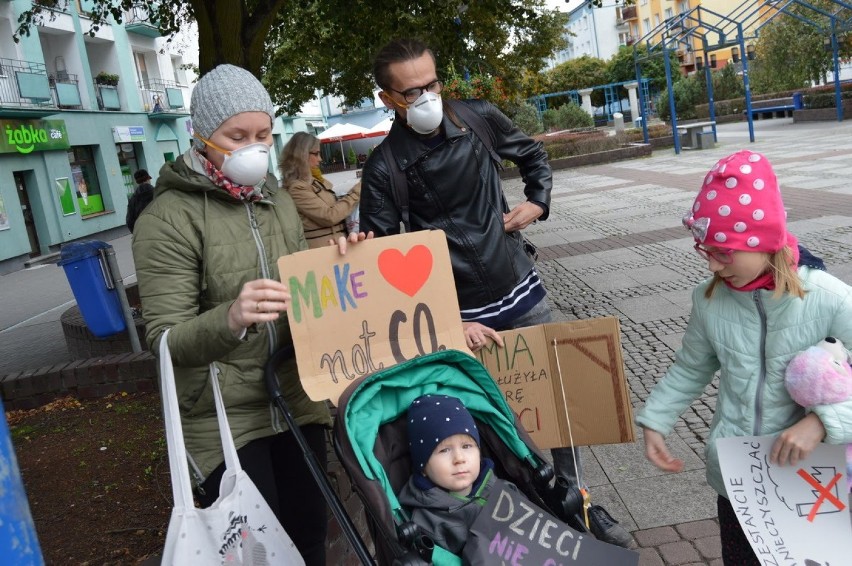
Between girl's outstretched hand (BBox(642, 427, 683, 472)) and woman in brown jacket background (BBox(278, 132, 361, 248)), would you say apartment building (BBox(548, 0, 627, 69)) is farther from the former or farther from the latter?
girl's outstretched hand (BBox(642, 427, 683, 472))

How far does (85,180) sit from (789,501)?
91.2 ft

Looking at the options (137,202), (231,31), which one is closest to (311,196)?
(231,31)

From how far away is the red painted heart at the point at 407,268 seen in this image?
2609 millimetres

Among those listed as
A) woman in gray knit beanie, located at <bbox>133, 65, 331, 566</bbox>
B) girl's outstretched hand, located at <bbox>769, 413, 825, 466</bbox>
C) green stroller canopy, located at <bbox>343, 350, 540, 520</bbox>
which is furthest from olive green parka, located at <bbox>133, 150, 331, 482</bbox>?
girl's outstretched hand, located at <bbox>769, 413, 825, 466</bbox>

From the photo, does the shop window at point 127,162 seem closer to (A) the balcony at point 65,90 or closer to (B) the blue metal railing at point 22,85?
(A) the balcony at point 65,90

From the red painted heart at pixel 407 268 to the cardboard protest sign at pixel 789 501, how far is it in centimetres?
100

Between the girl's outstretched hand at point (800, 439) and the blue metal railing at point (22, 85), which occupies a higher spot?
the blue metal railing at point (22, 85)

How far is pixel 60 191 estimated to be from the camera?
966 inches

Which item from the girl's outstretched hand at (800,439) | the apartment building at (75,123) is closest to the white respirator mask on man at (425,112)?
the girl's outstretched hand at (800,439)

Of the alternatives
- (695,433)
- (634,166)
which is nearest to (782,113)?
(634,166)

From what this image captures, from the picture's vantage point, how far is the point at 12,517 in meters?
1.47

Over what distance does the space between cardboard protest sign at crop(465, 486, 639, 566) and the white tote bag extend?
57cm

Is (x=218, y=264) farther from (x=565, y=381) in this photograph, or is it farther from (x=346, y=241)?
(x=565, y=381)

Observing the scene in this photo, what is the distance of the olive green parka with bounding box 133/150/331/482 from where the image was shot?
226 centimetres
